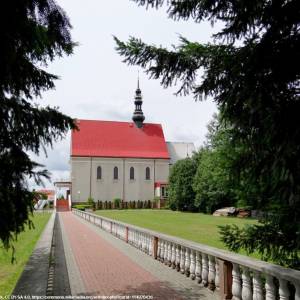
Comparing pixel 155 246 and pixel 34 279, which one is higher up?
pixel 155 246

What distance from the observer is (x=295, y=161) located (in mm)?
3912

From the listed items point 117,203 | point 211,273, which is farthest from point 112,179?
point 211,273

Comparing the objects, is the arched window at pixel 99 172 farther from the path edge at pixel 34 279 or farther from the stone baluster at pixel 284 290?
the stone baluster at pixel 284 290

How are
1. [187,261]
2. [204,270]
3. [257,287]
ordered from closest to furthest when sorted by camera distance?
[257,287] < [204,270] < [187,261]

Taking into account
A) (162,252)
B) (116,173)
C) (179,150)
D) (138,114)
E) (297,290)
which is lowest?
(162,252)

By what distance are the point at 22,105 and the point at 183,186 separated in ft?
181

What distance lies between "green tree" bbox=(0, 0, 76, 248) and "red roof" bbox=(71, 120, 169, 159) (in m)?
68.8

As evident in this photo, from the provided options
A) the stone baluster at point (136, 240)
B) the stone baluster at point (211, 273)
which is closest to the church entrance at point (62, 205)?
the stone baluster at point (136, 240)

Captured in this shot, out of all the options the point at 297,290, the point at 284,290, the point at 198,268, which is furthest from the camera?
the point at 198,268

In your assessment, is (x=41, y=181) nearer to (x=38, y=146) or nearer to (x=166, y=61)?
(x=38, y=146)

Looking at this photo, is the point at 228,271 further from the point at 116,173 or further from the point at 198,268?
the point at 116,173

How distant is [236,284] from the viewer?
6797 mm

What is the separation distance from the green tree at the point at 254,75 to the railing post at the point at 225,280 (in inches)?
68.0

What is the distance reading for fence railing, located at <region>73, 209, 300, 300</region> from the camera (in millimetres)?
5297
